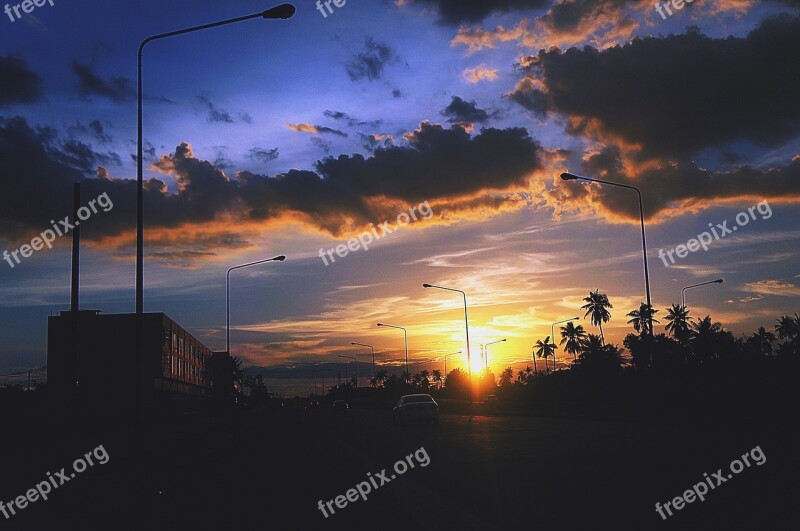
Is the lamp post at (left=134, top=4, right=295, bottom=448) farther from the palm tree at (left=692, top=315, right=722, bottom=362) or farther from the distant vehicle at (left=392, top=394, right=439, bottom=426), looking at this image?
the palm tree at (left=692, top=315, right=722, bottom=362)

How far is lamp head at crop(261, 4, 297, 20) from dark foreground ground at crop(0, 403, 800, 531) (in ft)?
33.0

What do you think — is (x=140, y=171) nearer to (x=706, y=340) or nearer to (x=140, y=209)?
(x=140, y=209)

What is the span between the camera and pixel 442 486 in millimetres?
13570

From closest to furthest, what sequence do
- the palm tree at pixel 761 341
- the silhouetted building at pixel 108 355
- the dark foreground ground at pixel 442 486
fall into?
the dark foreground ground at pixel 442 486, the silhouetted building at pixel 108 355, the palm tree at pixel 761 341

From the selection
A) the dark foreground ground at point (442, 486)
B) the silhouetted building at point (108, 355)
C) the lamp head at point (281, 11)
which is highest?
the lamp head at point (281, 11)

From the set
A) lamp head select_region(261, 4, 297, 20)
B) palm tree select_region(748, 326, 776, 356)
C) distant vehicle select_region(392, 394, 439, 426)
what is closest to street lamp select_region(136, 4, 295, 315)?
lamp head select_region(261, 4, 297, 20)

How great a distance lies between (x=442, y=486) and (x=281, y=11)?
425 inches

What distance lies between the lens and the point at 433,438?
2666cm

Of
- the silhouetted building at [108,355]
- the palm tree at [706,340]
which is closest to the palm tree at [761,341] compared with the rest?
the palm tree at [706,340]

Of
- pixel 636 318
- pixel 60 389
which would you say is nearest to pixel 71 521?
pixel 60 389

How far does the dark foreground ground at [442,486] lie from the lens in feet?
32.9

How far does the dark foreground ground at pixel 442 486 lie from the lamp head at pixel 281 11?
33.0 feet

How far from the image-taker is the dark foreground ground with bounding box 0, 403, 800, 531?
10.0 m

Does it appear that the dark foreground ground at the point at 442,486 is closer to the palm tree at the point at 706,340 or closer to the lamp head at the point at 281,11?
the lamp head at the point at 281,11
